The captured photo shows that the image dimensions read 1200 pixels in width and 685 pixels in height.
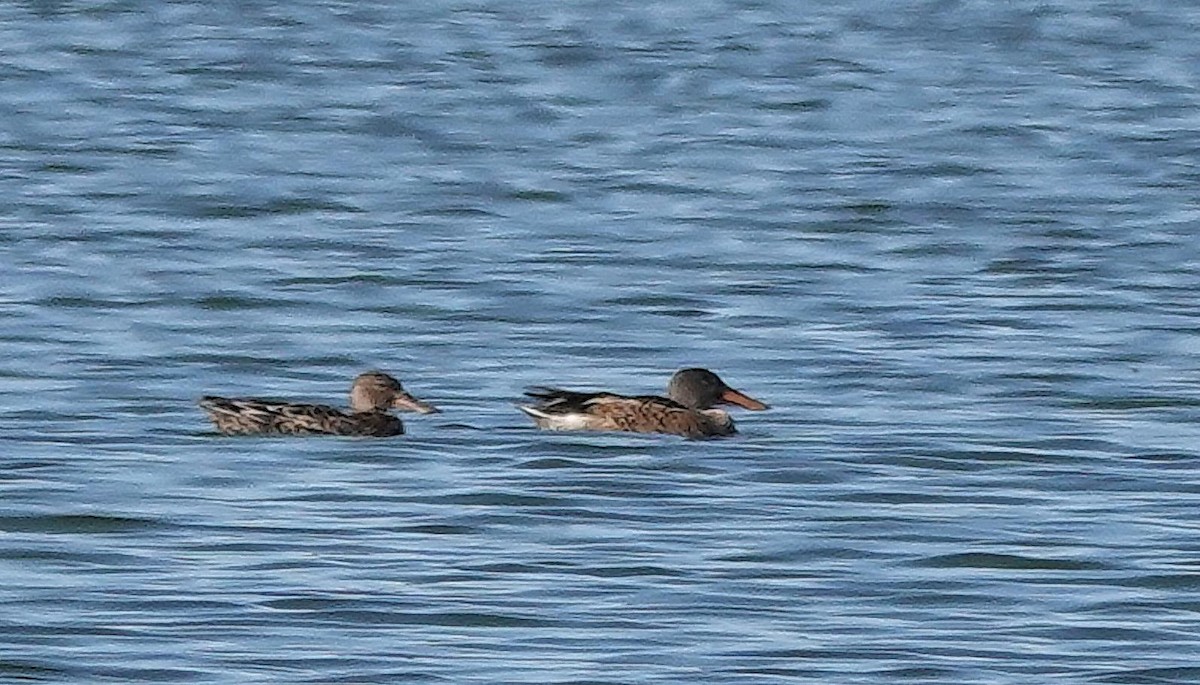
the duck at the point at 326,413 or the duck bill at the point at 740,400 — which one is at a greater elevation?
the duck at the point at 326,413

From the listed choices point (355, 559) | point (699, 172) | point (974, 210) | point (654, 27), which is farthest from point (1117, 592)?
point (654, 27)

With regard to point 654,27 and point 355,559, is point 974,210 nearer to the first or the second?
point 355,559

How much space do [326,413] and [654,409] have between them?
1224 millimetres

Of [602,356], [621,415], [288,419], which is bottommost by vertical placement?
[621,415]

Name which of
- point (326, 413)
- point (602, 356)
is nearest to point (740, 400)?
point (326, 413)

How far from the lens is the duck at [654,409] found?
46.4 feet

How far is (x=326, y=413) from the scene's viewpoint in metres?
14.1

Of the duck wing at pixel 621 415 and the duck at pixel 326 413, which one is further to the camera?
the duck wing at pixel 621 415

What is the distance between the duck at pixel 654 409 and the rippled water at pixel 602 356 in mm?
114

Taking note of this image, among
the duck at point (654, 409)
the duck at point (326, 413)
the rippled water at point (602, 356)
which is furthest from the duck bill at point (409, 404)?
the duck at point (654, 409)

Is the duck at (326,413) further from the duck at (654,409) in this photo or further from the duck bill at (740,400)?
the duck bill at (740,400)

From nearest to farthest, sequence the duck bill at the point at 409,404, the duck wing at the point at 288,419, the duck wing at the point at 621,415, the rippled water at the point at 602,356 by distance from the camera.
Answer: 1. the rippled water at the point at 602,356
2. the duck wing at the point at 288,419
3. the duck wing at the point at 621,415
4. the duck bill at the point at 409,404

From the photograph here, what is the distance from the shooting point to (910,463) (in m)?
Result: 13.6

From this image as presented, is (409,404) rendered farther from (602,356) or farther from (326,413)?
(602,356)
